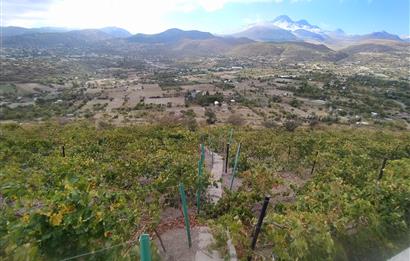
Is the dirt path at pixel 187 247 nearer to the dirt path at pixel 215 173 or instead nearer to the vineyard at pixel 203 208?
the vineyard at pixel 203 208

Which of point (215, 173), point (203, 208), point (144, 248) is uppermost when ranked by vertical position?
point (144, 248)

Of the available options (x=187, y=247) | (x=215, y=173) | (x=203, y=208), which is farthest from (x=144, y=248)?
(x=215, y=173)

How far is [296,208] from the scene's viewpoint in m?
6.68

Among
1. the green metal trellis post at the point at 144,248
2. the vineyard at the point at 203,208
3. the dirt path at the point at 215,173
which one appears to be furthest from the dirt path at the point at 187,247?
the green metal trellis post at the point at 144,248

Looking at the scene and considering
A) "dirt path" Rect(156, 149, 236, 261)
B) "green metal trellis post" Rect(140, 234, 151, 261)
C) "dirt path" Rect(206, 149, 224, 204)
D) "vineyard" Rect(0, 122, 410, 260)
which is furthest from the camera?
"dirt path" Rect(206, 149, 224, 204)

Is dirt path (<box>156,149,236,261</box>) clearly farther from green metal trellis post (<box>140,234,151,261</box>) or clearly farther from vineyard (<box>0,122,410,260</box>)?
green metal trellis post (<box>140,234,151,261</box>)

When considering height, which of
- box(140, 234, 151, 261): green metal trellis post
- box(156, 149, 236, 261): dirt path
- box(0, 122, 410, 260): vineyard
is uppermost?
box(140, 234, 151, 261): green metal trellis post

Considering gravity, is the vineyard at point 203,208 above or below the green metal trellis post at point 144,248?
below

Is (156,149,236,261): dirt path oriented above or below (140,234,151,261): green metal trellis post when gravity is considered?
below

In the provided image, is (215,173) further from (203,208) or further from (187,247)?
(187,247)

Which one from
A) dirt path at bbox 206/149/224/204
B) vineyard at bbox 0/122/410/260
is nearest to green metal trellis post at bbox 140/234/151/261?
vineyard at bbox 0/122/410/260

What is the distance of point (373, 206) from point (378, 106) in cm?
6617

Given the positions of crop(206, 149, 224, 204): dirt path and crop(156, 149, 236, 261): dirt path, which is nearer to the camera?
crop(156, 149, 236, 261): dirt path

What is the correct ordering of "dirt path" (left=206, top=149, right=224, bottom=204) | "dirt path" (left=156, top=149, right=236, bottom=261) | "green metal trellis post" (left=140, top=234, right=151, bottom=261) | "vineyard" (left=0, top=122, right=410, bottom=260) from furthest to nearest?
"dirt path" (left=206, top=149, right=224, bottom=204)
"dirt path" (left=156, top=149, right=236, bottom=261)
"vineyard" (left=0, top=122, right=410, bottom=260)
"green metal trellis post" (left=140, top=234, right=151, bottom=261)
